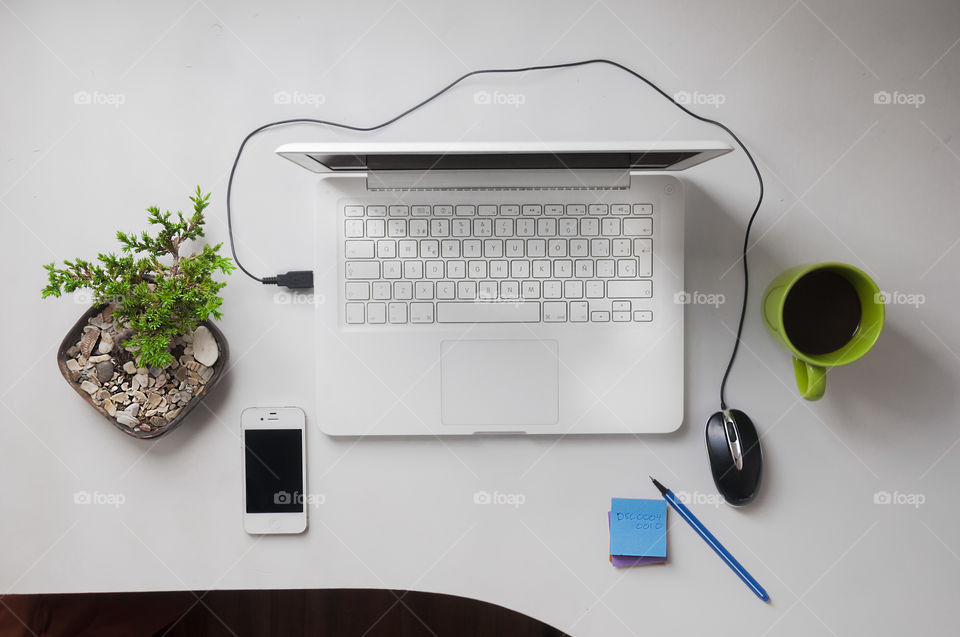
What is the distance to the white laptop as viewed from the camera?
28.3 inches

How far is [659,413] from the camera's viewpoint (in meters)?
0.73

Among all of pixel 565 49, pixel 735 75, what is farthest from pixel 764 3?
pixel 565 49

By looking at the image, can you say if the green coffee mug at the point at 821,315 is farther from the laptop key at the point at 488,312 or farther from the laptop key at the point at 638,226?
the laptop key at the point at 488,312

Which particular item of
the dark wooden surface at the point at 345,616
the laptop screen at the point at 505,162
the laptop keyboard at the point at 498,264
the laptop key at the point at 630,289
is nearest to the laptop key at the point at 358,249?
the laptop keyboard at the point at 498,264

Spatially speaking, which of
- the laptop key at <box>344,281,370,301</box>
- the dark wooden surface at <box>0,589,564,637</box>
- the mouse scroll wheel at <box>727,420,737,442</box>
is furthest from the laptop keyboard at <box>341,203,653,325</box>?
the dark wooden surface at <box>0,589,564,637</box>

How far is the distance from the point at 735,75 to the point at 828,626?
2.86 ft

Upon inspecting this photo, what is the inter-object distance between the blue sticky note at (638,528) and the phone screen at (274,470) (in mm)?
491

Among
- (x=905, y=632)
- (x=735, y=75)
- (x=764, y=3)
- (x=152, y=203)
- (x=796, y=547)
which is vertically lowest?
(x=905, y=632)

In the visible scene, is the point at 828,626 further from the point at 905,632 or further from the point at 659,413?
the point at 659,413

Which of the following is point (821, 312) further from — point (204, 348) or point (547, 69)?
point (204, 348)

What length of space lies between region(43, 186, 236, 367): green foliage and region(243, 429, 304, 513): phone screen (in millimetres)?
183

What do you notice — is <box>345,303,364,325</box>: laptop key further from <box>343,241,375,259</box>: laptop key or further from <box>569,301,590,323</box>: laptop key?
<box>569,301,590,323</box>: laptop key

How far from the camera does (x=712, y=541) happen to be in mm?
742

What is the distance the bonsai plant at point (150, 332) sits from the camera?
65 centimetres
